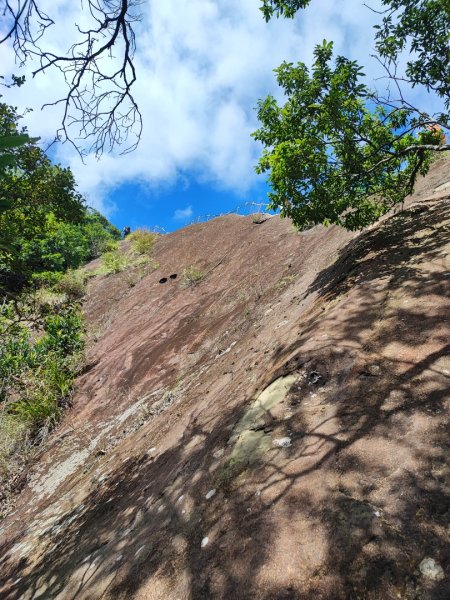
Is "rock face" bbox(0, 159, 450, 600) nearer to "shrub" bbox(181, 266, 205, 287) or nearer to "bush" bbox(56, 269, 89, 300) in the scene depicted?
"shrub" bbox(181, 266, 205, 287)

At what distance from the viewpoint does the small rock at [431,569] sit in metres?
1.65

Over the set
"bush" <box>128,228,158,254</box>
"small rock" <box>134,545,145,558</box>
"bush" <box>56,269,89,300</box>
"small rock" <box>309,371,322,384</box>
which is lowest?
"small rock" <box>134,545,145,558</box>

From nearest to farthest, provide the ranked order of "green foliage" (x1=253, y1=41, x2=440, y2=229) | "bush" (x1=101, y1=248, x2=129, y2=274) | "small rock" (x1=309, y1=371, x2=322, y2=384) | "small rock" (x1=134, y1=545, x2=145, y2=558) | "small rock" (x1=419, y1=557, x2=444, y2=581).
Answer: "small rock" (x1=419, y1=557, x2=444, y2=581), "small rock" (x1=134, y1=545, x2=145, y2=558), "small rock" (x1=309, y1=371, x2=322, y2=384), "green foliage" (x1=253, y1=41, x2=440, y2=229), "bush" (x1=101, y1=248, x2=129, y2=274)

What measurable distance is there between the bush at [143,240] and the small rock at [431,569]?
1861cm

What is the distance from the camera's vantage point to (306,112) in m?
6.35

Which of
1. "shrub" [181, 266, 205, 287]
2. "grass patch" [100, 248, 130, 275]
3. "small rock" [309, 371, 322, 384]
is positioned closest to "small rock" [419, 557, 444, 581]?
"small rock" [309, 371, 322, 384]

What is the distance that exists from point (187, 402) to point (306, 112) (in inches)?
203

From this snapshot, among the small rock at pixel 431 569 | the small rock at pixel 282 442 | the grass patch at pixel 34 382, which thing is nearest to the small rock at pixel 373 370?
the small rock at pixel 282 442

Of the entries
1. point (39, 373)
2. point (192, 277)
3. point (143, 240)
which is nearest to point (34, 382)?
point (39, 373)

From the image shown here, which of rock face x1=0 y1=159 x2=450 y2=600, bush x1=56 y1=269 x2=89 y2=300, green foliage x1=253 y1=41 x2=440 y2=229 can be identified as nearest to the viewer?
rock face x1=0 y1=159 x2=450 y2=600

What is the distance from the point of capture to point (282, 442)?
114 inches

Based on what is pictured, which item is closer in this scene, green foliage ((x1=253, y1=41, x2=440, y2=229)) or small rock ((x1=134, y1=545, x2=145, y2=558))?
small rock ((x1=134, y1=545, x2=145, y2=558))

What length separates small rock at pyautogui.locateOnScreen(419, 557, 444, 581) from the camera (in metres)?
1.65

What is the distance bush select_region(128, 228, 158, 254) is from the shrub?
18.1 ft
